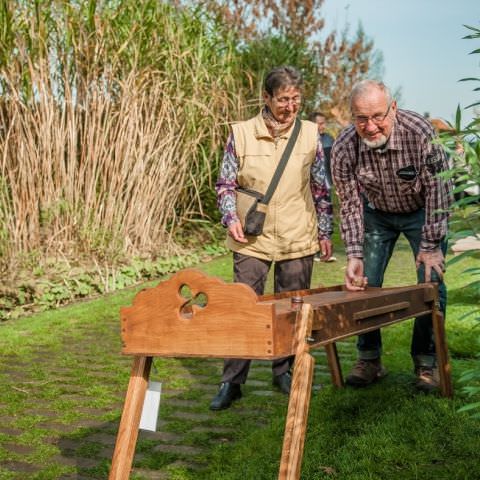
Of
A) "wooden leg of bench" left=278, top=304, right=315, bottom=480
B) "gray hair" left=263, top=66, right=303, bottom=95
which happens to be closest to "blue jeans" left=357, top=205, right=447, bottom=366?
"gray hair" left=263, top=66, right=303, bottom=95

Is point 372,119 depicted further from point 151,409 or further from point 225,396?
point 151,409

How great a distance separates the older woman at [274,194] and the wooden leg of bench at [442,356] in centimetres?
86

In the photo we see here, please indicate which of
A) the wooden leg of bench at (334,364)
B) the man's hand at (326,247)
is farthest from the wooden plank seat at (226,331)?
the man's hand at (326,247)

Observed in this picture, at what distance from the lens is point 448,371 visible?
450cm

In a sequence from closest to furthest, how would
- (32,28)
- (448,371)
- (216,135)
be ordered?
(448,371), (32,28), (216,135)

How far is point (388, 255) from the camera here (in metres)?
4.98

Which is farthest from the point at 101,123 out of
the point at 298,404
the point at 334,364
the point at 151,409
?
the point at 298,404

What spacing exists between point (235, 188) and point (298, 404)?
7.78ft

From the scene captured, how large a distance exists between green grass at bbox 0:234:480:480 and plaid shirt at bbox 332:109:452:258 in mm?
939

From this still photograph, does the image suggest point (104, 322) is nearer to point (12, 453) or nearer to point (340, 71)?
point (12, 453)

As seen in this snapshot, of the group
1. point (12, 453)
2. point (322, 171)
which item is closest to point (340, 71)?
point (322, 171)

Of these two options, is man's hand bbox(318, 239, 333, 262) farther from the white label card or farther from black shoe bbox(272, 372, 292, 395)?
the white label card

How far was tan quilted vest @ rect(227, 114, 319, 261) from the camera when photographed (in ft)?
15.9

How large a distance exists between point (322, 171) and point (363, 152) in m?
0.52
